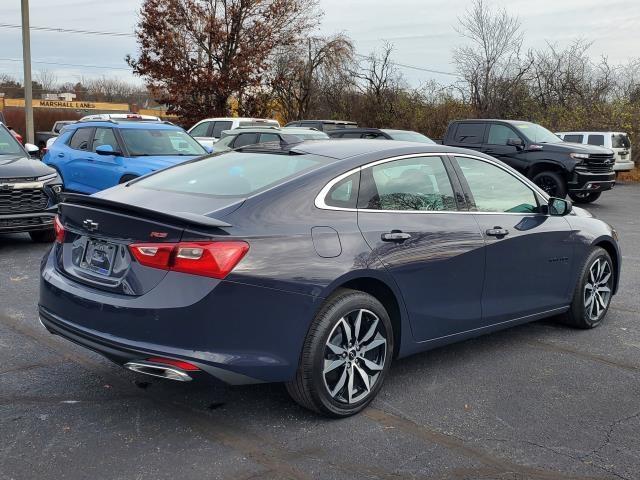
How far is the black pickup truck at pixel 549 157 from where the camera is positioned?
48.9 ft

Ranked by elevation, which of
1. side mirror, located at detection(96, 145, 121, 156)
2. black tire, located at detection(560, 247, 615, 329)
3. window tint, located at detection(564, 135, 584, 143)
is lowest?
black tire, located at detection(560, 247, 615, 329)

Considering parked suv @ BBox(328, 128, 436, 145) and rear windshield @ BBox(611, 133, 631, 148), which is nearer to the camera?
parked suv @ BBox(328, 128, 436, 145)

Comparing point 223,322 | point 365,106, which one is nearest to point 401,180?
point 223,322

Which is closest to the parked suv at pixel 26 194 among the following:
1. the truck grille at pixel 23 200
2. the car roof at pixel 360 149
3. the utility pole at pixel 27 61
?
the truck grille at pixel 23 200

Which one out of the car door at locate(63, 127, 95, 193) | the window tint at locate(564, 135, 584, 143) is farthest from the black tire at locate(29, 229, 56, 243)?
the window tint at locate(564, 135, 584, 143)

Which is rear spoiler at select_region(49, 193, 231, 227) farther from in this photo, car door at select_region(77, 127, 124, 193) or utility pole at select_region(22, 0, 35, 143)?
utility pole at select_region(22, 0, 35, 143)

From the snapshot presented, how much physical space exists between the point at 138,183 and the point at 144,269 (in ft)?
3.99

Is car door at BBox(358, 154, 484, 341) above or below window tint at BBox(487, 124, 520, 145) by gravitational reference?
below

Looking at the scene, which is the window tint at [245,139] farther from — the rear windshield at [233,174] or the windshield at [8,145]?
the rear windshield at [233,174]

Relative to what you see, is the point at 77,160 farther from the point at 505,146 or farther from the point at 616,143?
the point at 616,143

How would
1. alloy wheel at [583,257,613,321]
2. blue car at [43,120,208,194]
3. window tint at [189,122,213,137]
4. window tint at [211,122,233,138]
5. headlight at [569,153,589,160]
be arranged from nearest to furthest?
alloy wheel at [583,257,613,321]
blue car at [43,120,208,194]
headlight at [569,153,589,160]
window tint at [211,122,233,138]
window tint at [189,122,213,137]

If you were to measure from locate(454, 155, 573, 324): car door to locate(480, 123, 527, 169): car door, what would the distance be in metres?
10.7

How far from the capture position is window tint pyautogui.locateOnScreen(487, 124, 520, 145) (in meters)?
16.0

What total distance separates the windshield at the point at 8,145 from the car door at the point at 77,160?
172 cm
